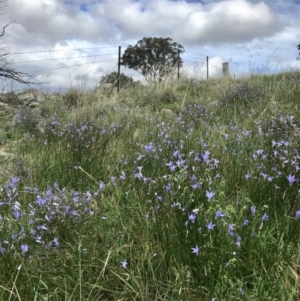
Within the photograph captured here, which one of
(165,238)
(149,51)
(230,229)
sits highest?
(149,51)

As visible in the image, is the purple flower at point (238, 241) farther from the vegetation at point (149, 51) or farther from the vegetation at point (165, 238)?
the vegetation at point (149, 51)

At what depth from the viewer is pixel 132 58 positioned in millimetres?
26797

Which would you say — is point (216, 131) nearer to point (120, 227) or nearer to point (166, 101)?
point (120, 227)

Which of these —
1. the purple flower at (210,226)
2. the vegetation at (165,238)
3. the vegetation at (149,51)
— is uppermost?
the vegetation at (149,51)

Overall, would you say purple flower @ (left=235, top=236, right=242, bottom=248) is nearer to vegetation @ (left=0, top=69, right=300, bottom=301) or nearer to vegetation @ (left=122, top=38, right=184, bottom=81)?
vegetation @ (left=0, top=69, right=300, bottom=301)

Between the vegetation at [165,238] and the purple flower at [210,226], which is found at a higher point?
the purple flower at [210,226]

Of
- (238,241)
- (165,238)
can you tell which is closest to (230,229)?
(238,241)

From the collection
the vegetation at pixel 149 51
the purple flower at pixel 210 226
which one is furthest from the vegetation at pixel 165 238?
the vegetation at pixel 149 51

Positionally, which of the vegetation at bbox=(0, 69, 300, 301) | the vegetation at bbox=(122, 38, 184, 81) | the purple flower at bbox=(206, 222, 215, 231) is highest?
the vegetation at bbox=(122, 38, 184, 81)

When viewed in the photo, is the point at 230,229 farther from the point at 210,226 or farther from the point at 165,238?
the point at 165,238

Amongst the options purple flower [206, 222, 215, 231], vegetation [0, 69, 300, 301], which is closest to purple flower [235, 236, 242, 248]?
vegetation [0, 69, 300, 301]

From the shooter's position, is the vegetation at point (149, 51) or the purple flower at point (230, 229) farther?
the vegetation at point (149, 51)

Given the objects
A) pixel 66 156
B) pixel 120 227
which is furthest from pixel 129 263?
pixel 66 156

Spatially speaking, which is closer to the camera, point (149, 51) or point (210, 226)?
point (210, 226)
